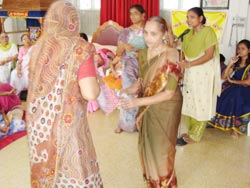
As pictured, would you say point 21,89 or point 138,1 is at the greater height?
point 138,1

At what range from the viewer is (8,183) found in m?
2.33

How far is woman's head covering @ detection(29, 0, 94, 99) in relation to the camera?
140 cm

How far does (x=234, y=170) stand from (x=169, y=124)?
3.18 feet

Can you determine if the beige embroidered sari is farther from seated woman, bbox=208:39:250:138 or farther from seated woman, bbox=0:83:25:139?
seated woman, bbox=0:83:25:139

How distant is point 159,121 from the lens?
6.33 feet

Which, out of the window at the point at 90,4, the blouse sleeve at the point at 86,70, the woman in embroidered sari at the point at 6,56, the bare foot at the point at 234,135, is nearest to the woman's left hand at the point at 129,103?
the blouse sleeve at the point at 86,70

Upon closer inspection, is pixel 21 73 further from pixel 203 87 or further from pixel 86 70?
pixel 86 70

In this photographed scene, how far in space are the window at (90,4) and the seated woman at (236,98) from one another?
8.47ft

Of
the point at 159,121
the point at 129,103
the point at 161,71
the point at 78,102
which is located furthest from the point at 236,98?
Answer: the point at 78,102

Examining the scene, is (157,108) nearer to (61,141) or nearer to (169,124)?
(169,124)

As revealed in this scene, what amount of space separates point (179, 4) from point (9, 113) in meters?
2.59

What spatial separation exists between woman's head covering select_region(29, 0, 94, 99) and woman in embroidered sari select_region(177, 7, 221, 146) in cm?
150

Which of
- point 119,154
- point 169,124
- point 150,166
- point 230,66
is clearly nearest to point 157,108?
point 169,124

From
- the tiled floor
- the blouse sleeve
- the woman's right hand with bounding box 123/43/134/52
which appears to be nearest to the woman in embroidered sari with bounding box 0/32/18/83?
the tiled floor
